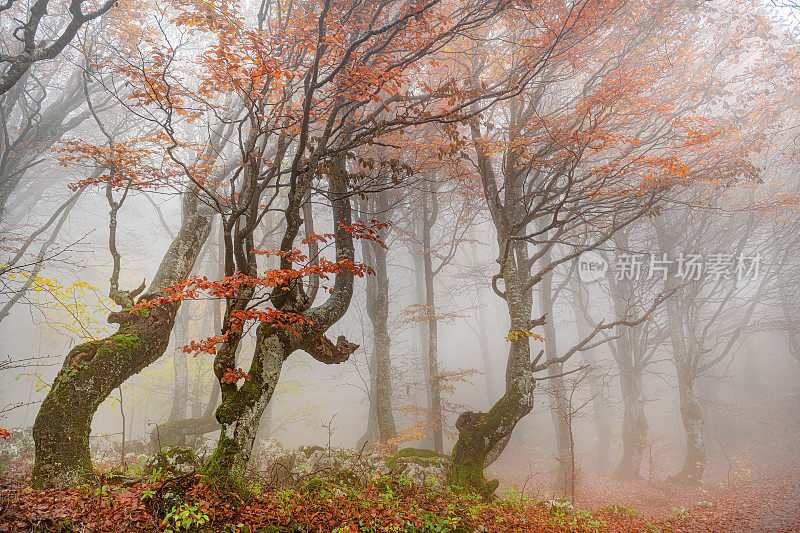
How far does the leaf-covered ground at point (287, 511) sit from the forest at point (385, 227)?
4 cm

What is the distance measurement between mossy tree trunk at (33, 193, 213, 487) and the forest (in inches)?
1.3

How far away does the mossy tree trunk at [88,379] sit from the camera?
537 cm

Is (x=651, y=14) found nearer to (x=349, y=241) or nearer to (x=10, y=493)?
(x=349, y=241)

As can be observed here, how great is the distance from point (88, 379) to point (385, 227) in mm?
7607

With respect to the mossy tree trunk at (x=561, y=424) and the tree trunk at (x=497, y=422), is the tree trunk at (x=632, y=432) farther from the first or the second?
the tree trunk at (x=497, y=422)

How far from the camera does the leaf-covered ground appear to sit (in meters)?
3.57

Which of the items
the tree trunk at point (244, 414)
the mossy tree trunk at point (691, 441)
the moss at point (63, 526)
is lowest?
the mossy tree trunk at point (691, 441)

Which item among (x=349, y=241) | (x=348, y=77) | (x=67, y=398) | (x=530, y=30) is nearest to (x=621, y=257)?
(x=530, y=30)

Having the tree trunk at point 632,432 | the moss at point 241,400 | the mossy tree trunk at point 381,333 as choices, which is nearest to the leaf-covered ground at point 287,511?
the moss at point 241,400

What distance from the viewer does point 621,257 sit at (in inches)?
579

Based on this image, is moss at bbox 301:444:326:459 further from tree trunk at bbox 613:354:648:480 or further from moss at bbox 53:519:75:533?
tree trunk at bbox 613:354:648:480

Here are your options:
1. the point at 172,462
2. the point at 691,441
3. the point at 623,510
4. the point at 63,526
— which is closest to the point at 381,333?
the point at 172,462

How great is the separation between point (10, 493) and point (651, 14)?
1527cm

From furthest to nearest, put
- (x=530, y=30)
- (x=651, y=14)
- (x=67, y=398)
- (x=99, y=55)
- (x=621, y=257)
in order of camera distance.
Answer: (x=621, y=257), (x=99, y=55), (x=651, y=14), (x=530, y=30), (x=67, y=398)
